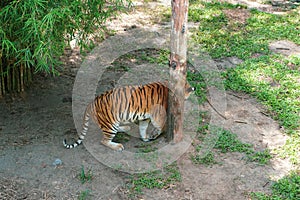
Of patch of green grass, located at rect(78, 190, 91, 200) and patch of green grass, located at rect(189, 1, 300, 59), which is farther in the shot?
patch of green grass, located at rect(189, 1, 300, 59)

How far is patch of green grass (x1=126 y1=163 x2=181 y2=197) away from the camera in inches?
196

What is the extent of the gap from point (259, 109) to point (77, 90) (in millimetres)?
3072

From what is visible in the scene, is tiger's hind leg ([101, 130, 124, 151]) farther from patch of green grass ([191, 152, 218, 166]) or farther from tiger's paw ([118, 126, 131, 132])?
patch of green grass ([191, 152, 218, 166])

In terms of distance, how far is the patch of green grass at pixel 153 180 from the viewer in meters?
4.98

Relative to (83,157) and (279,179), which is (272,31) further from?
(83,157)

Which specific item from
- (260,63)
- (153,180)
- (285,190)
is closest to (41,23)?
(153,180)

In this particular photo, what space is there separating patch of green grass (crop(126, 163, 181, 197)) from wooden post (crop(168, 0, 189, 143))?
2.11ft

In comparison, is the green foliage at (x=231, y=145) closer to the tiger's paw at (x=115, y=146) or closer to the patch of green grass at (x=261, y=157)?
the patch of green grass at (x=261, y=157)

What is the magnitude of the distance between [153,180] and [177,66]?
149 centimetres

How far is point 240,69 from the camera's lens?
26.0ft

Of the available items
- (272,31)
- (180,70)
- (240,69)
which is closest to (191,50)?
(240,69)

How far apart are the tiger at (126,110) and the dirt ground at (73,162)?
41 cm

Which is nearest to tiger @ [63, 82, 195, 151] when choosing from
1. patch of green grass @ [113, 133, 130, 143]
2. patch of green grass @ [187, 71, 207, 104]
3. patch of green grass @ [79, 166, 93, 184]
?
patch of green grass @ [113, 133, 130, 143]

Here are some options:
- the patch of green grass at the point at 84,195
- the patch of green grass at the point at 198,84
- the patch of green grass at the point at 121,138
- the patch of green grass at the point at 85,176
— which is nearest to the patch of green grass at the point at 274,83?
the patch of green grass at the point at 198,84
